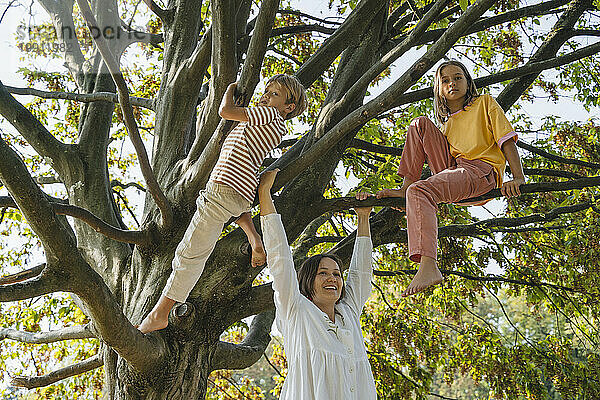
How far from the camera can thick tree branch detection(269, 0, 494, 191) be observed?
107 inches

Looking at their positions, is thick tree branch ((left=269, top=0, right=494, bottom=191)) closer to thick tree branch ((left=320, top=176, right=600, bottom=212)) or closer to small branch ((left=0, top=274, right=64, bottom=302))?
thick tree branch ((left=320, top=176, right=600, bottom=212))

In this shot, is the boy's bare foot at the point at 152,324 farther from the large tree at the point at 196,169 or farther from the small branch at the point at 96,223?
the small branch at the point at 96,223

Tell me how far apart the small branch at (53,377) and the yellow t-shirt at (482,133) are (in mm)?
2906

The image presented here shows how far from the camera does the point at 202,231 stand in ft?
10.8

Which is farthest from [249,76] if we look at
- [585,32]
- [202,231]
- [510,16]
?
[585,32]

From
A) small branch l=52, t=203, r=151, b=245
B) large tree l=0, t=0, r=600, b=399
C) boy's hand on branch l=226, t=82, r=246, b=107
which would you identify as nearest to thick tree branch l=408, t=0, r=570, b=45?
large tree l=0, t=0, r=600, b=399

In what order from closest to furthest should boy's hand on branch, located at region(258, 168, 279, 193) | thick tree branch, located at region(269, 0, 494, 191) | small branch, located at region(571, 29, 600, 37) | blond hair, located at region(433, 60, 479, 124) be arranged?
thick tree branch, located at region(269, 0, 494, 191)
boy's hand on branch, located at region(258, 168, 279, 193)
blond hair, located at region(433, 60, 479, 124)
small branch, located at region(571, 29, 600, 37)

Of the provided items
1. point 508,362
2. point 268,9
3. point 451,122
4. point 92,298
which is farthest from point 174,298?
point 508,362

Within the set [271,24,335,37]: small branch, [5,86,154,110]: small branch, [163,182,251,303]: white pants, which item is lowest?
[163,182,251,303]: white pants

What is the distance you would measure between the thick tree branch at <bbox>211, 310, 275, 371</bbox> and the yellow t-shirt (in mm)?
2164

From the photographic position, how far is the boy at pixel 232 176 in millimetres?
3137

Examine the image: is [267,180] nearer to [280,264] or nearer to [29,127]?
[280,264]

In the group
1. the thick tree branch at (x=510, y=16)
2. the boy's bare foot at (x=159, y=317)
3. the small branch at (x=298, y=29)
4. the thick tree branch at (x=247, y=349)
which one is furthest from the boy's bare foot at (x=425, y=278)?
the small branch at (x=298, y=29)

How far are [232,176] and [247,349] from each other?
1.98 metres
